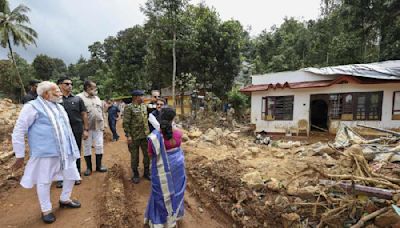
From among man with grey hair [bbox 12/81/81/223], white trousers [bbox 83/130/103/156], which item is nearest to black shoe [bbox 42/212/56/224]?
man with grey hair [bbox 12/81/81/223]

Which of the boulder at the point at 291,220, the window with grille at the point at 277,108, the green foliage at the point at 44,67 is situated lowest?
the boulder at the point at 291,220

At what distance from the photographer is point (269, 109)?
12.9 m

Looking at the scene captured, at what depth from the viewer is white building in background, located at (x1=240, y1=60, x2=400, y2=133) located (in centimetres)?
990

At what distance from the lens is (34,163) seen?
8.65 ft

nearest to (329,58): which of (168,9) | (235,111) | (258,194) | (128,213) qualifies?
(235,111)

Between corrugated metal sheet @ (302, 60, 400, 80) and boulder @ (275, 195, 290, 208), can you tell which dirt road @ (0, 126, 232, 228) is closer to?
boulder @ (275, 195, 290, 208)

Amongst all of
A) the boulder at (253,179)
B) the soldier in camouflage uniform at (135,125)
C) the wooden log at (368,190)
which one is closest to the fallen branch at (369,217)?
the wooden log at (368,190)

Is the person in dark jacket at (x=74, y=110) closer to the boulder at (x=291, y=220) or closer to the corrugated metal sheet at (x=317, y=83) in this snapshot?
the boulder at (x=291, y=220)

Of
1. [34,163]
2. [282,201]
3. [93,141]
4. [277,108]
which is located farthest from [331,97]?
[34,163]

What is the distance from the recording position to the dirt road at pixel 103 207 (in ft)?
9.41

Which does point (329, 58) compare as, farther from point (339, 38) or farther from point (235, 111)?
point (235, 111)

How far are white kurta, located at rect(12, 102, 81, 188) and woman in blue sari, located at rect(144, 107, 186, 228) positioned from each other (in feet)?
3.49

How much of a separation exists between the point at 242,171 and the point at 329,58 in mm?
18964

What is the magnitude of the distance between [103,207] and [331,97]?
36.4 ft
